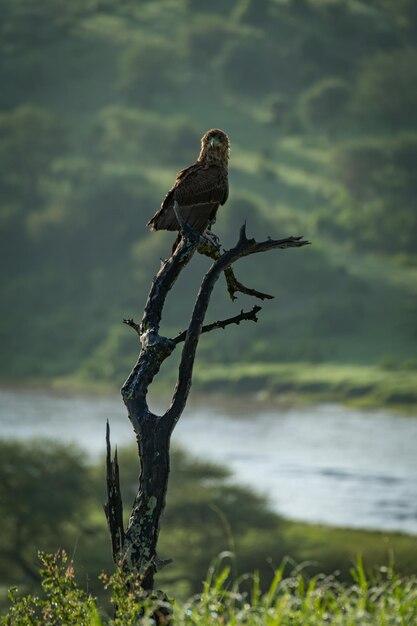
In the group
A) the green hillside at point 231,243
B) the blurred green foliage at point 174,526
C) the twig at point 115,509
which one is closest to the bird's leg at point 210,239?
the twig at point 115,509

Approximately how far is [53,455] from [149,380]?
55.3 metres

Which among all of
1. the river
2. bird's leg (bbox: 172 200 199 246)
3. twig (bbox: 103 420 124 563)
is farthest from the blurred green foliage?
twig (bbox: 103 420 124 563)

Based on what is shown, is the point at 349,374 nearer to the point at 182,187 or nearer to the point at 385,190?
the point at 385,190

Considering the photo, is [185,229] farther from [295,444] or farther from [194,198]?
[295,444]

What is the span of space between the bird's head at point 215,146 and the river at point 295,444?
2059 inches

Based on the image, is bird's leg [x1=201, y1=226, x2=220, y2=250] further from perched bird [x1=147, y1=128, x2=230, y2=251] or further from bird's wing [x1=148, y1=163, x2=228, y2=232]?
bird's wing [x1=148, y1=163, x2=228, y2=232]

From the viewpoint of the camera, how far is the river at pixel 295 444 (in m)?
70.0

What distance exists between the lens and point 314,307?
126 m

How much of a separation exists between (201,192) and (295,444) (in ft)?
273

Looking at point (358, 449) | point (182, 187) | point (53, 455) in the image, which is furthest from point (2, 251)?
point (182, 187)

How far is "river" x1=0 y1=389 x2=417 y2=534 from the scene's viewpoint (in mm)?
70000

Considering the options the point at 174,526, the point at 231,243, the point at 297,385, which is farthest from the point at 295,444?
the point at 231,243

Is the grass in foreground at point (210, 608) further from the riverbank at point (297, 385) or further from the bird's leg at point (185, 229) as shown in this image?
the riverbank at point (297, 385)

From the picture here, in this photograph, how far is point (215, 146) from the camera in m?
11.0
